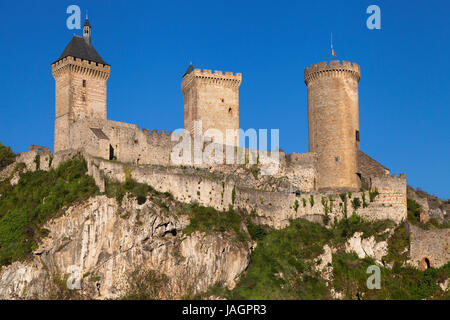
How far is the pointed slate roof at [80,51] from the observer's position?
6919 centimetres

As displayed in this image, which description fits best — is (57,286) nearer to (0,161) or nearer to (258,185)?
(0,161)

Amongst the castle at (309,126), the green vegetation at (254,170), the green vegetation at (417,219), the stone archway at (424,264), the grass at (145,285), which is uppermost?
the castle at (309,126)

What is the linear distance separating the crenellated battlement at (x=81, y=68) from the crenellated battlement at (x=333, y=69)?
1550 centimetres

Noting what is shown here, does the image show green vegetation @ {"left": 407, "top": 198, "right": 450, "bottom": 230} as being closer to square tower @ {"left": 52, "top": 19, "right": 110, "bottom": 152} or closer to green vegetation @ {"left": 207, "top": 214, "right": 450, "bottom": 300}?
green vegetation @ {"left": 207, "top": 214, "right": 450, "bottom": 300}

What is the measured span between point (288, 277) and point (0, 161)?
2286 cm

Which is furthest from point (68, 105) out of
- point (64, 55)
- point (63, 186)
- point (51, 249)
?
point (51, 249)

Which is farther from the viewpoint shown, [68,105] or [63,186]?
[68,105]

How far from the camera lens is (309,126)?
234ft

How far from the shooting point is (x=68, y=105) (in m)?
67.5

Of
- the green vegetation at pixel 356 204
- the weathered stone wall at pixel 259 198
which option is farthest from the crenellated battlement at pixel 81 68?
the green vegetation at pixel 356 204

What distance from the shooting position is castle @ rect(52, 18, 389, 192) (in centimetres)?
6694

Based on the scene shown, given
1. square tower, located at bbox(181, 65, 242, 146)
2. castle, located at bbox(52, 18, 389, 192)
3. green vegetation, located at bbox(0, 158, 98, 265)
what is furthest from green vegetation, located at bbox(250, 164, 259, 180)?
green vegetation, located at bbox(0, 158, 98, 265)

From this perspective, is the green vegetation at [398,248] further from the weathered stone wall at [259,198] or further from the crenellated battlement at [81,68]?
the crenellated battlement at [81,68]

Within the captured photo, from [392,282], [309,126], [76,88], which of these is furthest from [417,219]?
[76,88]
